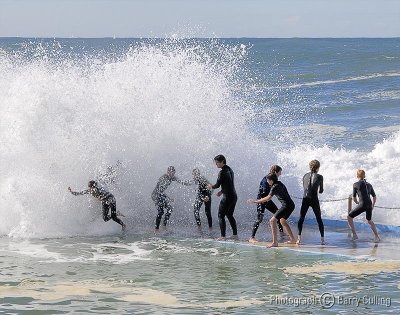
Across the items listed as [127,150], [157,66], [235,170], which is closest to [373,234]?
[235,170]

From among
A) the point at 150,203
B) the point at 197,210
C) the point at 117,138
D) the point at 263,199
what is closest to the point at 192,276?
the point at 263,199

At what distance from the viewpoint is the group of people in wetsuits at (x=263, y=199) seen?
14312mm

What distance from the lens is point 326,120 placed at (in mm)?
33281

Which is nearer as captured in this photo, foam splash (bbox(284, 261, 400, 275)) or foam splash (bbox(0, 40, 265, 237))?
foam splash (bbox(284, 261, 400, 275))

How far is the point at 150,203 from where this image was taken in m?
17.4

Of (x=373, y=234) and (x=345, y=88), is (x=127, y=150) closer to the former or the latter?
(x=373, y=234)

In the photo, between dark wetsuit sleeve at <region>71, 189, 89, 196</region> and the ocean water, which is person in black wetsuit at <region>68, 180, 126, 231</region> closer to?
dark wetsuit sleeve at <region>71, 189, 89, 196</region>

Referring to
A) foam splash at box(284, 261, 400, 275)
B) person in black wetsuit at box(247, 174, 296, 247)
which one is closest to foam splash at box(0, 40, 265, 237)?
person in black wetsuit at box(247, 174, 296, 247)

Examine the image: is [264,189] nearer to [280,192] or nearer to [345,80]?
[280,192]

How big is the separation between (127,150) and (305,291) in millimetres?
7558

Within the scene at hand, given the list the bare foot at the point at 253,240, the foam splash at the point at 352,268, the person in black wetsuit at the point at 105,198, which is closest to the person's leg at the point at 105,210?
the person in black wetsuit at the point at 105,198


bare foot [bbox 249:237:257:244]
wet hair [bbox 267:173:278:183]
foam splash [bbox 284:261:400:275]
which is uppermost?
wet hair [bbox 267:173:278:183]

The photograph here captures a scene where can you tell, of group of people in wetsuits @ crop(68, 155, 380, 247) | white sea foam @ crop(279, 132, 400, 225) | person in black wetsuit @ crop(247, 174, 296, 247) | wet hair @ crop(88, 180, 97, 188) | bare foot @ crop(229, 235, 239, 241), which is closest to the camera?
person in black wetsuit @ crop(247, 174, 296, 247)

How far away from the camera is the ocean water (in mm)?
11062
